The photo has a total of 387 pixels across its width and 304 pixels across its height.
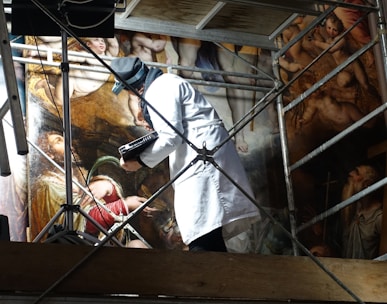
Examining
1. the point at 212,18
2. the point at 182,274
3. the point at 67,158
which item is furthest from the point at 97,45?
the point at 182,274

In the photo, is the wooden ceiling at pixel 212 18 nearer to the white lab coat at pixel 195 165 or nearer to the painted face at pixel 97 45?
the painted face at pixel 97 45

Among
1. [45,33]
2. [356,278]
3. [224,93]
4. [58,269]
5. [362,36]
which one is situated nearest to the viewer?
[58,269]

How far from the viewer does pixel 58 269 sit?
3.91 meters

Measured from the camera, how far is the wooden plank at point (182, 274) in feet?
12.7

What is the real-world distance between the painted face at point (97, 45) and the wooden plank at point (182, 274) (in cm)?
263

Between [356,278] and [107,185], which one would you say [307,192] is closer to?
[107,185]

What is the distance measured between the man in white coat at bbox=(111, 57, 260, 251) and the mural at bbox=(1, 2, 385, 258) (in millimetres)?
676

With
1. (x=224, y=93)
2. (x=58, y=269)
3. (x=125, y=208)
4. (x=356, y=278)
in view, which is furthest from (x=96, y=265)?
(x=224, y=93)

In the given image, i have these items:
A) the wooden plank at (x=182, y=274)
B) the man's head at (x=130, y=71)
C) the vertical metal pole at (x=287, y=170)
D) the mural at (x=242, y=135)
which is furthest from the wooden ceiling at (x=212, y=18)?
the wooden plank at (x=182, y=274)

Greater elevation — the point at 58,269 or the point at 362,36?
the point at 362,36

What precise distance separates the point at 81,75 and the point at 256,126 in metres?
1.34

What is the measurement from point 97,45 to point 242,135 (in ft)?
4.01

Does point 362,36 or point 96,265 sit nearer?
point 96,265

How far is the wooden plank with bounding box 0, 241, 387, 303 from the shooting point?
12.7 feet
